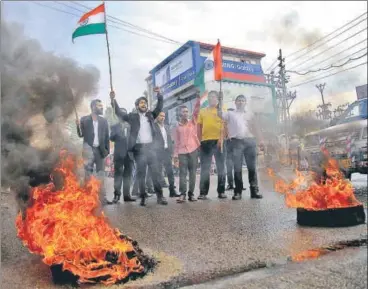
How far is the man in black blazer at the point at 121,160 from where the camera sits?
6273mm

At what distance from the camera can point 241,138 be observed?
6.22 meters

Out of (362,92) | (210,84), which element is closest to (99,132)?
(210,84)

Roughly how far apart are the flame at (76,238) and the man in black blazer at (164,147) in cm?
297

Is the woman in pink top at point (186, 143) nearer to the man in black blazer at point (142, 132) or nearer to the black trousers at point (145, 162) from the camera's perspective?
the black trousers at point (145, 162)

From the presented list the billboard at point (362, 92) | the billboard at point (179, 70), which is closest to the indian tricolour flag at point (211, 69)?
the billboard at point (179, 70)

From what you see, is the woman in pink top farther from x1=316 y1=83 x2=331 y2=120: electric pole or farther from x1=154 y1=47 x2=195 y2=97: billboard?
x1=316 y1=83 x2=331 y2=120: electric pole

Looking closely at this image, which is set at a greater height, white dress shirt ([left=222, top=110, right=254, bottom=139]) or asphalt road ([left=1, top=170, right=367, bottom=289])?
white dress shirt ([left=222, top=110, right=254, bottom=139])

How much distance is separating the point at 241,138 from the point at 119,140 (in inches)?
83.7

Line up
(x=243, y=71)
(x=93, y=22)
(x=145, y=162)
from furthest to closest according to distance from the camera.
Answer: (x=145, y=162)
(x=93, y=22)
(x=243, y=71)

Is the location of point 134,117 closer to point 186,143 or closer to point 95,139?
point 95,139

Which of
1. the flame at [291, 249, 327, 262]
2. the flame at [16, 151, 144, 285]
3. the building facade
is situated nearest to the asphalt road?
the flame at [291, 249, 327, 262]

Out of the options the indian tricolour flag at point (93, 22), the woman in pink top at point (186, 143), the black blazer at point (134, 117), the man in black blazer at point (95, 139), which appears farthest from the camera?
the woman in pink top at point (186, 143)

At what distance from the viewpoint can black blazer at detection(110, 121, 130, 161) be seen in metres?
6.26

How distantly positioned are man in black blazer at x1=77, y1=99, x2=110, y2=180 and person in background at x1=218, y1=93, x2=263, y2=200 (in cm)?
197
